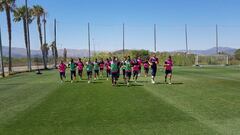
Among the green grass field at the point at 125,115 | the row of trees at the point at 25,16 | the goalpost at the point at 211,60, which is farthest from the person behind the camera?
the goalpost at the point at 211,60

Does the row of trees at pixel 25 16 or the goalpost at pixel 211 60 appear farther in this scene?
the goalpost at pixel 211 60

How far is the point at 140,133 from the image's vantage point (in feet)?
37.8

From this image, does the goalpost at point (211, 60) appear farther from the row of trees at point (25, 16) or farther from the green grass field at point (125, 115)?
the green grass field at point (125, 115)

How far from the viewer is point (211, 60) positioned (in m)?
86.7

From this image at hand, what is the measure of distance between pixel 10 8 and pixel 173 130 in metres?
51.5

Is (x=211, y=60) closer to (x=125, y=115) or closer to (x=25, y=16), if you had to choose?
(x=25, y=16)

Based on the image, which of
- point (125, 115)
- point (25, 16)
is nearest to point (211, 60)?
point (25, 16)

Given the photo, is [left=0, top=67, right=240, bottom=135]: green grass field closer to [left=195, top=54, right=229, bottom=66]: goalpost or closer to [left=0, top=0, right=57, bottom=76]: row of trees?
[left=0, top=0, right=57, bottom=76]: row of trees

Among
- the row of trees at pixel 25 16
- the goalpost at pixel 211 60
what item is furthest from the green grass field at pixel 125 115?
the goalpost at pixel 211 60

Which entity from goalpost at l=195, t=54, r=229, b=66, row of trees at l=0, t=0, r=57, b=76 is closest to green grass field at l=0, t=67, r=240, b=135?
row of trees at l=0, t=0, r=57, b=76

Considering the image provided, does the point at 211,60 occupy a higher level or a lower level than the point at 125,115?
higher

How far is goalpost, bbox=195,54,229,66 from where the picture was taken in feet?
277

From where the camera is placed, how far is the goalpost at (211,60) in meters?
84.5

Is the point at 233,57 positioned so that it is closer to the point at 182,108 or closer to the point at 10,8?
the point at 10,8
